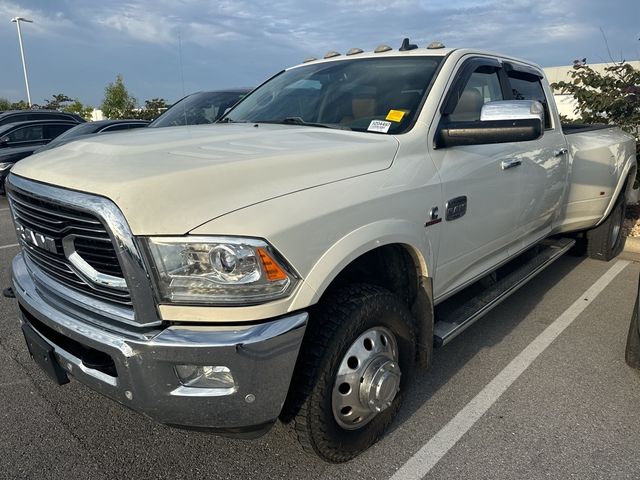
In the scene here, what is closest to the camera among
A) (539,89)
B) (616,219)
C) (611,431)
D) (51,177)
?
(51,177)

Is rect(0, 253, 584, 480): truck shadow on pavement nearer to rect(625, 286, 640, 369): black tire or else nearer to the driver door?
the driver door

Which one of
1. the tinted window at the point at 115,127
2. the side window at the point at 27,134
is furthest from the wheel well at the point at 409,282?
Answer: the side window at the point at 27,134

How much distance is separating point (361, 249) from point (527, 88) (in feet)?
9.39

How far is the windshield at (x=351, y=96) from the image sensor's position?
290 cm

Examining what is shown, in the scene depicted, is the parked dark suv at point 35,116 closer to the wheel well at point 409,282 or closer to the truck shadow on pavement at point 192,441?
the truck shadow on pavement at point 192,441

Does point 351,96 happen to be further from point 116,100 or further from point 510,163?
point 116,100

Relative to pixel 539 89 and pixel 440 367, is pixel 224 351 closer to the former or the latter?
pixel 440 367

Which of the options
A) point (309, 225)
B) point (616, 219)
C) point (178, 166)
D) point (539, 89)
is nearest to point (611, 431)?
point (309, 225)

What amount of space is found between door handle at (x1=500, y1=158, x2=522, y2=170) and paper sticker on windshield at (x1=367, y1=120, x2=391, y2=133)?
928 mm

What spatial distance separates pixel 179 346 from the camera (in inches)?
71.0

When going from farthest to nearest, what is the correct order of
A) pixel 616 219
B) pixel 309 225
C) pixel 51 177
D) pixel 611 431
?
1. pixel 616 219
2. pixel 611 431
3. pixel 51 177
4. pixel 309 225

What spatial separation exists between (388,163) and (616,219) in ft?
14.2

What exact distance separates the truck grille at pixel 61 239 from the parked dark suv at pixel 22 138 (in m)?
8.98

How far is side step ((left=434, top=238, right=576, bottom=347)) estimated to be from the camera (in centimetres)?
301
